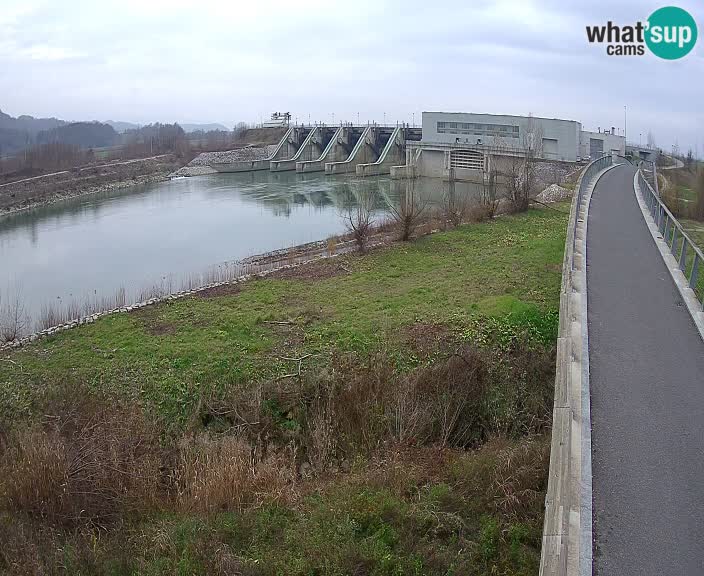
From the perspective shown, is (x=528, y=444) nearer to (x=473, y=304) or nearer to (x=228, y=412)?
(x=228, y=412)

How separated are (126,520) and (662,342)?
713 centimetres

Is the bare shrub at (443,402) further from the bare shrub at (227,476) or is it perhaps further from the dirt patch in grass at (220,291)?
the dirt patch in grass at (220,291)

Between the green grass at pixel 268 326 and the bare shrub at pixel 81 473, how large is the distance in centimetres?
123

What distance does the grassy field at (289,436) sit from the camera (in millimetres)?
6508

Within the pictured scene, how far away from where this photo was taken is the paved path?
4891 mm

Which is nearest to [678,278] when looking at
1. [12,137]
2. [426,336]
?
[426,336]

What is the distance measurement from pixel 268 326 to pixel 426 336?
3427 mm

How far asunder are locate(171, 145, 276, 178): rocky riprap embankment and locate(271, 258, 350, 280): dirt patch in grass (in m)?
47.3

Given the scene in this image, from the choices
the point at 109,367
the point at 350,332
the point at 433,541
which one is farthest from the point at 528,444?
the point at 109,367

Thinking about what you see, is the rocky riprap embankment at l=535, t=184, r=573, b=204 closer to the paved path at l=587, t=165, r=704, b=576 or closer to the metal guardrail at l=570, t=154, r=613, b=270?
the metal guardrail at l=570, t=154, r=613, b=270

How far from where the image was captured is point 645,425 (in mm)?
6539

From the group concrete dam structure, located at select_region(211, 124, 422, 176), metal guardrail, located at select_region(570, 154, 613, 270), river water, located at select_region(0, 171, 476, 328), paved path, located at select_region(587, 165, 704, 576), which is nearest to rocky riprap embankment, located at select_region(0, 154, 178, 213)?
river water, located at select_region(0, 171, 476, 328)

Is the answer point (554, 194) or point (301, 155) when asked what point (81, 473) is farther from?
point (301, 155)

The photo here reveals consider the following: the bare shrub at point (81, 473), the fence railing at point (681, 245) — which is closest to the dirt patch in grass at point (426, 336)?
the fence railing at point (681, 245)
